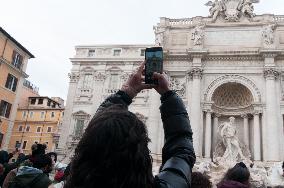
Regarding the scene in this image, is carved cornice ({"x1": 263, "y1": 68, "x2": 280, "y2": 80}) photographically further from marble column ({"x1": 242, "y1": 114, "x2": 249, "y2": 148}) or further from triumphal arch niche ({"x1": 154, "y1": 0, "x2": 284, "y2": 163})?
marble column ({"x1": 242, "y1": 114, "x2": 249, "y2": 148})

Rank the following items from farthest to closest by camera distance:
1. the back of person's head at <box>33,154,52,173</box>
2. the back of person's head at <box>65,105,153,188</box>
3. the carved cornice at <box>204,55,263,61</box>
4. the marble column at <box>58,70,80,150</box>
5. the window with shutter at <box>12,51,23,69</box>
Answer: the window with shutter at <box>12,51,23,69</box> → the marble column at <box>58,70,80,150</box> → the carved cornice at <box>204,55,263,61</box> → the back of person's head at <box>33,154,52,173</box> → the back of person's head at <box>65,105,153,188</box>

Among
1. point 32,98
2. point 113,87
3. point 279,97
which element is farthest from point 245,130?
point 32,98

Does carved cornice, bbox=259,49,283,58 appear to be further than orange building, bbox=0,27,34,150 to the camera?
No

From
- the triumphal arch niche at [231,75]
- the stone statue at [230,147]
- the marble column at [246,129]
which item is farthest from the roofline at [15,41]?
the marble column at [246,129]

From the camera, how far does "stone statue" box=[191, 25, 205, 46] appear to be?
27.1 metres

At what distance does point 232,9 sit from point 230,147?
12153mm

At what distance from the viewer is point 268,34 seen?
1027 inches

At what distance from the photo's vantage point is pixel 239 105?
86.7ft

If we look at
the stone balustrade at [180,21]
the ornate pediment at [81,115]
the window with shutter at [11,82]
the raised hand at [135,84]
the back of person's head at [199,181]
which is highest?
the stone balustrade at [180,21]

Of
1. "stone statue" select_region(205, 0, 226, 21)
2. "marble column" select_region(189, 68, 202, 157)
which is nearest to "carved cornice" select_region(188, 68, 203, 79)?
"marble column" select_region(189, 68, 202, 157)

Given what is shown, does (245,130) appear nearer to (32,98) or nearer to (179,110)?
(179,110)

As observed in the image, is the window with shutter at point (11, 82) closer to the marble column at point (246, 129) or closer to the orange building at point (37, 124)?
the orange building at point (37, 124)

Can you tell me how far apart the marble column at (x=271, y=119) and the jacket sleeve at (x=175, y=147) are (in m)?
23.2

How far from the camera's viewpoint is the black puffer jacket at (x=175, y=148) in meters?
1.70
